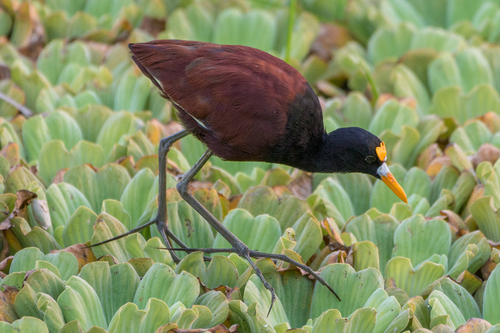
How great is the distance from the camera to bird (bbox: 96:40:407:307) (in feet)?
7.26

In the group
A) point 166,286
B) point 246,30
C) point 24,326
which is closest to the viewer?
point 24,326

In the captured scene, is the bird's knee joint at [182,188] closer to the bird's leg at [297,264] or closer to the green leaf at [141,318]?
the bird's leg at [297,264]

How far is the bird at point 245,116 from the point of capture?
221cm

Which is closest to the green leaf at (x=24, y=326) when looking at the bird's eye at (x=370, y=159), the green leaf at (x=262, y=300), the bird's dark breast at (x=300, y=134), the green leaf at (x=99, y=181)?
the green leaf at (x=262, y=300)

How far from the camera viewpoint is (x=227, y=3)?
4148 millimetres

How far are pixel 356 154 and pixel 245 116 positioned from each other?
1.57 feet

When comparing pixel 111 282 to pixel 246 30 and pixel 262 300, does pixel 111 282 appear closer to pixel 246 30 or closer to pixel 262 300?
pixel 262 300

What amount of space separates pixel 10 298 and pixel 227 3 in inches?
109

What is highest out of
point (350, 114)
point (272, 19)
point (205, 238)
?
point (272, 19)

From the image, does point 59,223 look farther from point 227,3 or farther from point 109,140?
point 227,3

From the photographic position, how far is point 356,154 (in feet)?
7.75

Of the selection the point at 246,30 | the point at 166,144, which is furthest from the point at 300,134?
the point at 246,30

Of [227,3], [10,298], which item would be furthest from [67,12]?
[10,298]

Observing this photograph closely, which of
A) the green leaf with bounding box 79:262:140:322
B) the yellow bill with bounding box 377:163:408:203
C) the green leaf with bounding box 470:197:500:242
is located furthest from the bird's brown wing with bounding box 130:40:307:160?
the green leaf with bounding box 470:197:500:242
